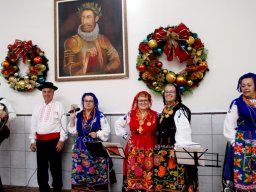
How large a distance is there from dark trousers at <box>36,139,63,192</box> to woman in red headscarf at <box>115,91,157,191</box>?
3.94 ft

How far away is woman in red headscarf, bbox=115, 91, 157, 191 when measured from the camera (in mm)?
3459

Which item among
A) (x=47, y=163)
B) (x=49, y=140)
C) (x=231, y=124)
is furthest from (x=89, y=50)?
(x=231, y=124)

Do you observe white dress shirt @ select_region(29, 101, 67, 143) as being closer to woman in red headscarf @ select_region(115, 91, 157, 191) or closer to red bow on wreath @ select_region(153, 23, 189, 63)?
woman in red headscarf @ select_region(115, 91, 157, 191)

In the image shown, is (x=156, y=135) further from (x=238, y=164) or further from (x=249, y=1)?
(x=249, y=1)

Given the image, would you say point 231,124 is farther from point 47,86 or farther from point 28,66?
point 28,66

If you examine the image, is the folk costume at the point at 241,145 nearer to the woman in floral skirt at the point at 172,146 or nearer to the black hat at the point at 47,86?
the woman in floral skirt at the point at 172,146

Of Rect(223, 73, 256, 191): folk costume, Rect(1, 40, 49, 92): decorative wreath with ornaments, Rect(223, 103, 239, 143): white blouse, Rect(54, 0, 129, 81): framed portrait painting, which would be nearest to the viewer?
Rect(223, 73, 256, 191): folk costume

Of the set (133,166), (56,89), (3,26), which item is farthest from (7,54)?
(133,166)

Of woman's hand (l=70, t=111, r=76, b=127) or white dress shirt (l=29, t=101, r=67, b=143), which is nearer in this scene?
woman's hand (l=70, t=111, r=76, b=127)

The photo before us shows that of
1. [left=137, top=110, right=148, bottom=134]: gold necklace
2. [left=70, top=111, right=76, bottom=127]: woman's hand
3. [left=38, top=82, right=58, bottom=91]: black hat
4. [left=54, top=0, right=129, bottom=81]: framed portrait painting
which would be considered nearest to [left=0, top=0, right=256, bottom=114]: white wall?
[left=54, top=0, right=129, bottom=81]: framed portrait painting

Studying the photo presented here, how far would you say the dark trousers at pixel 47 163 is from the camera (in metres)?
4.33

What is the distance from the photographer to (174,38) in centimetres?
405

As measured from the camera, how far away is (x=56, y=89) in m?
4.50

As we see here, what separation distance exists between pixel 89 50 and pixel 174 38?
1316mm
